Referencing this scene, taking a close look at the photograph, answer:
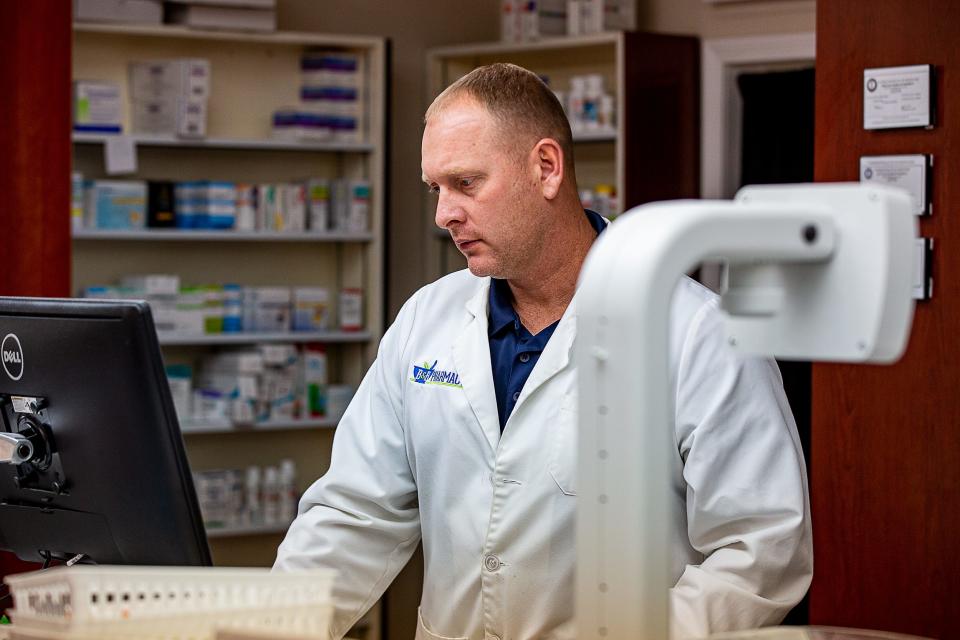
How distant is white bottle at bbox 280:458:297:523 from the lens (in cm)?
560

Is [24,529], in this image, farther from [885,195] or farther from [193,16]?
[193,16]

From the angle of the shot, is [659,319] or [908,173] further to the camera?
[908,173]

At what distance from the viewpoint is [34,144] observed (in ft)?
10.8

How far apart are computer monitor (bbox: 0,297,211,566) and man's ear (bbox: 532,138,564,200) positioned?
824 mm

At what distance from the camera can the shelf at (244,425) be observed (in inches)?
210

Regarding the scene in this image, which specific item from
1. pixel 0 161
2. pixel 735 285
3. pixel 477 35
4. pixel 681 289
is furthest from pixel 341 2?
pixel 735 285

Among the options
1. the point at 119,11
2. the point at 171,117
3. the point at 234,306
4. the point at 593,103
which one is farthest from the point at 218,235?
the point at 593,103

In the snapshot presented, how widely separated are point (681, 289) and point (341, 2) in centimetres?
444

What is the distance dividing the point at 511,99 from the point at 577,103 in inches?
134

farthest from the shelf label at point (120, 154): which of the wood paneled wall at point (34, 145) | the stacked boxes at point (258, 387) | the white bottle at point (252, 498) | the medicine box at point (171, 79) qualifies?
the wood paneled wall at point (34, 145)

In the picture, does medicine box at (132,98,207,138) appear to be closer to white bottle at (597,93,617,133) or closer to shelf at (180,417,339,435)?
shelf at (180,417,339,435)

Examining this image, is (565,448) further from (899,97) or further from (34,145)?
(34,145)

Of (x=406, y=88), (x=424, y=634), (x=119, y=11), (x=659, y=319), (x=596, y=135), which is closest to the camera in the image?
(x=659, y=319)

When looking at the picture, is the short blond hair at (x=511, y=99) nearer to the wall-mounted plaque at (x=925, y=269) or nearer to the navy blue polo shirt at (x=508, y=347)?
the navy blue polo shirt at (x=508, y=347)
